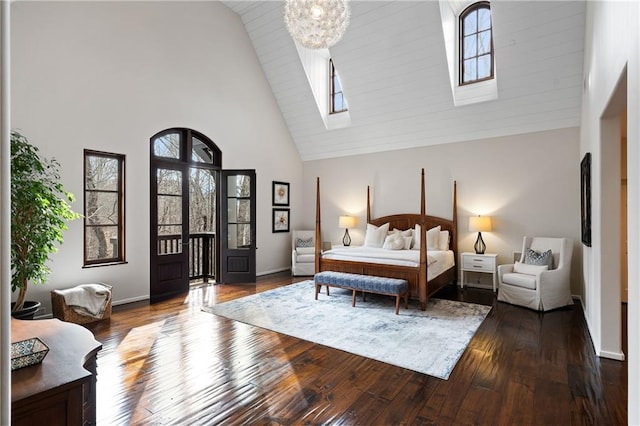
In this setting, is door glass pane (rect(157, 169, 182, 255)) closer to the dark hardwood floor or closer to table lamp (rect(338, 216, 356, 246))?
the dark hardwood floor

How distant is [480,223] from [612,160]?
2.58 m

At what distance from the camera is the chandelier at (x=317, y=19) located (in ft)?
10.7

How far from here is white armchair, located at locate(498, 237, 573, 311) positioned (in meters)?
4.46

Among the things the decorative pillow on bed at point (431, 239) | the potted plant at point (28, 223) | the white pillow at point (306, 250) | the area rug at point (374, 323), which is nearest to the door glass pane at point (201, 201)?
the white pillow at point (306, 250)

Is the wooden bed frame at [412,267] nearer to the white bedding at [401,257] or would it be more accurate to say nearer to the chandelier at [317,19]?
the white bedding at [401,257]

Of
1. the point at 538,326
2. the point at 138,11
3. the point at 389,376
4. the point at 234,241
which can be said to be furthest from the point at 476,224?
the point at 138,11

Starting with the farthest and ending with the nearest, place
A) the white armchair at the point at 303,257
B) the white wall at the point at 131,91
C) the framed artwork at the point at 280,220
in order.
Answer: the framed artwork at the point at 280,220 < the white armchair at the point at 303,257 < the white wall at the point at 131,91

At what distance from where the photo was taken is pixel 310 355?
317cm

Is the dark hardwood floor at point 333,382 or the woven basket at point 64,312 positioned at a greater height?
the woven basket at point 64,312

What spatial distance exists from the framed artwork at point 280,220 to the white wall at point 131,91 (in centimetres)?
34

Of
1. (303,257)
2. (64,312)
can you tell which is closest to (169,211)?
(64,312)

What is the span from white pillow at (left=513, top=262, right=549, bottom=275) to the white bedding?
100 cm

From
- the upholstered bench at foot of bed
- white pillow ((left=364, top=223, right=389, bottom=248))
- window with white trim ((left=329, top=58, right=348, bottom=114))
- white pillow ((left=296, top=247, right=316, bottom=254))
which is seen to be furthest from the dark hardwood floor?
window with white trim ((left=329, top=58, right=348, bottom=114))

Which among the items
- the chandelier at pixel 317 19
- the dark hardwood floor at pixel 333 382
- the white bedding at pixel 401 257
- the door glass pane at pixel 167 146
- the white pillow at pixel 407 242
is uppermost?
the chandelier at pixel 317 19
